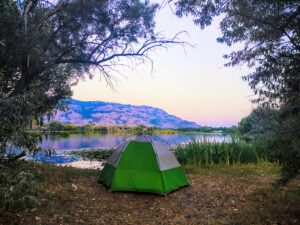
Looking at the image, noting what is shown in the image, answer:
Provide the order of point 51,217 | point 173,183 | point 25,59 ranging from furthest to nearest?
point 25,59, point 173,183, point 51,217

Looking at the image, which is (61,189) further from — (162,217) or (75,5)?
(75,5)

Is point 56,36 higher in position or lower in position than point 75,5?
lower

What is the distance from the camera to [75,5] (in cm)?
822

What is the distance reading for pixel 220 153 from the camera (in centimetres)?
1073

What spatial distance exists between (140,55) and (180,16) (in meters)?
2.60

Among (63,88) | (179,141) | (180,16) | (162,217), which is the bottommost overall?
(162,217)

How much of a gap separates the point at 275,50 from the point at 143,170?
16.7 feet

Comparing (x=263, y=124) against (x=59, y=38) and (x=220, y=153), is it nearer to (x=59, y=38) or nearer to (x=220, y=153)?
(x=220, y=153)

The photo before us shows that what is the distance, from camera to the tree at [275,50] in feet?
12.1

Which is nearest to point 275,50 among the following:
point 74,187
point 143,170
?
point 143,170

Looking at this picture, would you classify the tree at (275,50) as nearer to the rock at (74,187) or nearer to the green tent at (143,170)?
the green tent at (143,170)

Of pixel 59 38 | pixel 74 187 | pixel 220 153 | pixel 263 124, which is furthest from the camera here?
pixel 263 124

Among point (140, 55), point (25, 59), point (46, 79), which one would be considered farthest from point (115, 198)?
point (140, 55)

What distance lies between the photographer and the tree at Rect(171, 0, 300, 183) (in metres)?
3.68
